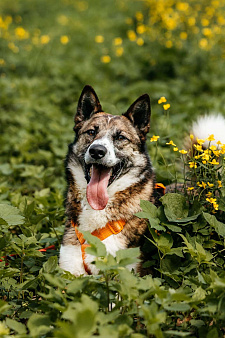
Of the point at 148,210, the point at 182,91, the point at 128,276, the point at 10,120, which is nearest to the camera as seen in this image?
the point at 128,276

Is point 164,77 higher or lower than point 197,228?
higher

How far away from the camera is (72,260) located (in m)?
2.94

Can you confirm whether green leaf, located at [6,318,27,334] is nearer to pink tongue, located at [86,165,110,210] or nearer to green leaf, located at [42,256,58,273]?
green leaf, located at [42,256,58,273]

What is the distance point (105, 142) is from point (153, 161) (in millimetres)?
1060

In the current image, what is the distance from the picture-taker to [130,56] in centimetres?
887

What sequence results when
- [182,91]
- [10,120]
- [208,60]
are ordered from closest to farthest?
1. [10,120]
2. [182,91]
3. [208,60]

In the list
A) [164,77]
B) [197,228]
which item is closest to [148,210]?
[197,228]

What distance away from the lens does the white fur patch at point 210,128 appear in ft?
11.0

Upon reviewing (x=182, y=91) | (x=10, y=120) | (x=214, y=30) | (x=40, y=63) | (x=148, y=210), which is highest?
(x=214, y=30)

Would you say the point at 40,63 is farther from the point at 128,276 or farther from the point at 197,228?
the point at 128,276

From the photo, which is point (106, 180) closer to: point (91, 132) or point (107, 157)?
point (107, 157)

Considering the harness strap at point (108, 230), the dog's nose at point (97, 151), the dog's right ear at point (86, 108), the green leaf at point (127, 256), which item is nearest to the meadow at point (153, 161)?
the green leaf at point (127, 256)

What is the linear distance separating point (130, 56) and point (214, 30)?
1802 mm

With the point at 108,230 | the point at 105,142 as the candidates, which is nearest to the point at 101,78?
the point at 105,142
